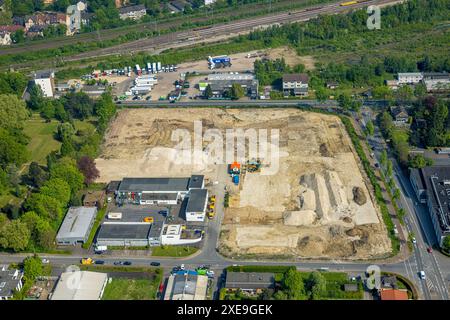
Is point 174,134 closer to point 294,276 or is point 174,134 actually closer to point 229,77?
point 229,77

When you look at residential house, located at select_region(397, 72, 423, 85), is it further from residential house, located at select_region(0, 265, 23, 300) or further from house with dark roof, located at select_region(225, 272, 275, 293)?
residential house, located at select_region(0, 265, 23, 300)

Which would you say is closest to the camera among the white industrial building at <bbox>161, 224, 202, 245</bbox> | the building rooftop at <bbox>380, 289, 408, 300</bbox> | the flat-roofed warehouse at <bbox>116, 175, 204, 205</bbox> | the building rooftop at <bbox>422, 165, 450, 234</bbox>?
the building rooftop at <bbox>380, 289, 408, 300</bbox>

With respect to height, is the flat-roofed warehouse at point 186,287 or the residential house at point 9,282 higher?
the residential house at point 9,282

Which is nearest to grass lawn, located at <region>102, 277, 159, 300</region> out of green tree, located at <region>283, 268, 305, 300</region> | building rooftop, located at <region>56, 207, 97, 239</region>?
building rooftop, located at <region>56, 207, 97, 239</region>

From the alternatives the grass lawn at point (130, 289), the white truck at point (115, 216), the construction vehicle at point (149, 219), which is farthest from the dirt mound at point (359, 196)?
the white truck at point (115, 216)

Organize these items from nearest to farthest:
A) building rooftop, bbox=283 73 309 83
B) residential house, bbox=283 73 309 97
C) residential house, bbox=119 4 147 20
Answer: residential house, bbox=283 73 309 97 < building rooftop, bbox=283 73 309 83 < residential house, bbox=119 4 147 20

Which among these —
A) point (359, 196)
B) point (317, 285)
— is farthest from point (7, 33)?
point (317, 285)

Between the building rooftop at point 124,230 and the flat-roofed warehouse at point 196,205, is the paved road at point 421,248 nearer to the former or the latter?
the flat-roofed warehouse at point 196,205
